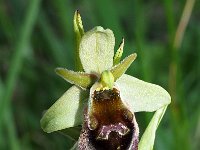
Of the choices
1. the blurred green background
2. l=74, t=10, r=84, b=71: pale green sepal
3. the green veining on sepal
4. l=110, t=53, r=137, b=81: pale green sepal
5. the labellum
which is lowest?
the blurred green background

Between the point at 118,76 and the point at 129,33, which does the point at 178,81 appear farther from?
the point at 129,33

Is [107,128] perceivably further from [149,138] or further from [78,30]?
[78,30]

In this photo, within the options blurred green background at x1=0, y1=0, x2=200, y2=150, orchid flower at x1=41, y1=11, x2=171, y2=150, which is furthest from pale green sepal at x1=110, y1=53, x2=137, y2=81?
blurred green background at x1=0, y1=0, x2=200, y2=150

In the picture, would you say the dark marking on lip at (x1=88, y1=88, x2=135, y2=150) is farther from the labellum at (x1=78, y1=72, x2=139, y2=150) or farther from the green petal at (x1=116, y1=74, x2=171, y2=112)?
the green petal at (x1=116, y1=74, x2=171, y2=112)

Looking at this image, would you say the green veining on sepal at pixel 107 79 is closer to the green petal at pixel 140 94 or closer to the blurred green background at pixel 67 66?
the green petal at pixel 140 94

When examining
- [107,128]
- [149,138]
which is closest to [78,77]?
[107,128]
